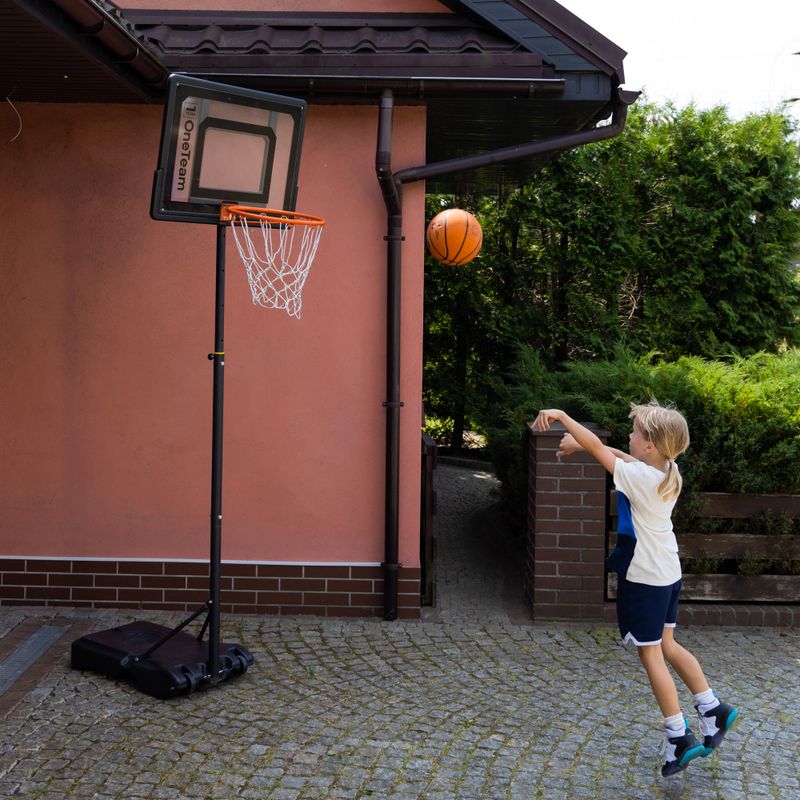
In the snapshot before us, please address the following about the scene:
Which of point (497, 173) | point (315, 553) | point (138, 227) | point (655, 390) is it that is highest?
point (497, 173)

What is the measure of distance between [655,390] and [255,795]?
398cm

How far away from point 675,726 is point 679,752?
0.34ft

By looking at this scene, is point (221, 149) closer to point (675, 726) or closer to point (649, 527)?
point (649, 527)

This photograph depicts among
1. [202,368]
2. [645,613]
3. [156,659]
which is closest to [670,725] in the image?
[645,613]

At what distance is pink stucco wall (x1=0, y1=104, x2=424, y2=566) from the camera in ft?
21.0

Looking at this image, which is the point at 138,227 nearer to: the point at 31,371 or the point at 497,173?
the point at 31,371

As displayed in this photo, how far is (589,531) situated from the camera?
6375mm

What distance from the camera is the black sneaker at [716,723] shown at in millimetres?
4250

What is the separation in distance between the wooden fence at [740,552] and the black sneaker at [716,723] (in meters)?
2.20

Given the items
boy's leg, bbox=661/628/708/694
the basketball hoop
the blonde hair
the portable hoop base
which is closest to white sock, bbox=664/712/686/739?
boy's leg, bbox=661/628/708/694

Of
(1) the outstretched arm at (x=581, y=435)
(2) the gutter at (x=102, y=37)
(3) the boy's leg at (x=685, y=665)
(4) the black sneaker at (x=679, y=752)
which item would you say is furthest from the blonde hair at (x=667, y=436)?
(2) the gutter at (x=102, y=37)

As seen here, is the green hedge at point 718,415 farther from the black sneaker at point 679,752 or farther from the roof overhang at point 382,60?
the black sneaker at point 679,752

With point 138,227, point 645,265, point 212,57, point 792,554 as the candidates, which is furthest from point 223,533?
point 645,265

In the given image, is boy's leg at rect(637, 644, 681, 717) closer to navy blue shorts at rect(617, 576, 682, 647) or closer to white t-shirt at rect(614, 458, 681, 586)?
navy blue shorts at rect(617, 576, 682, 647)
